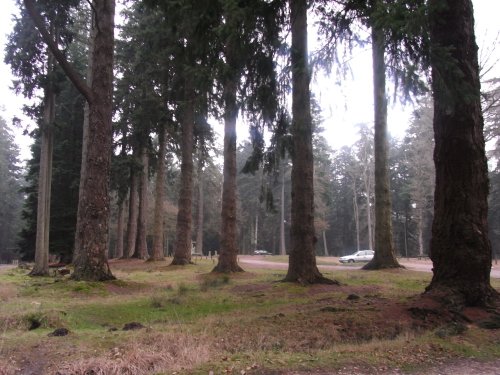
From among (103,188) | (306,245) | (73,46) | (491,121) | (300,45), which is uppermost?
(73,46)

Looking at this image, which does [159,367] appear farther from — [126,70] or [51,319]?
[126,70]

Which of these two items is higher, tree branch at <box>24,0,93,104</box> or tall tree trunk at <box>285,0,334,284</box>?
tree branch at <box>24,0,93,104</box>

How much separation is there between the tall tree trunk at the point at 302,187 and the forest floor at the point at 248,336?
1805 mm

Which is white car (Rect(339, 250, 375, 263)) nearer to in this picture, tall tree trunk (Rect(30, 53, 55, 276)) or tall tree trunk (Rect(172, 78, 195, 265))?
tall tree trunk (Rect(172, 78, 195, 265))

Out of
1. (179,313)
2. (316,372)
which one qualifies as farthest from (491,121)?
(316,372)

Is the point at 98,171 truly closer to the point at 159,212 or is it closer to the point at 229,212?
the point at 229,212

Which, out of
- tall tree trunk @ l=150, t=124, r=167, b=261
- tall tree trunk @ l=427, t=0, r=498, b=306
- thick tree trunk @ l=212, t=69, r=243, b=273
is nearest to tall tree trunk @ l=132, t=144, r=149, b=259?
tall tree trunk @ l=150, t=124, r=167, b=261

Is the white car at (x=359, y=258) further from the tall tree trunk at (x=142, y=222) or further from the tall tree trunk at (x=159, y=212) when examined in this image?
the tall tree trunk at (x=159, y=212)

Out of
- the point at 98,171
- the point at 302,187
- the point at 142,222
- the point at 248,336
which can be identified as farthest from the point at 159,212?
the point at 248,336

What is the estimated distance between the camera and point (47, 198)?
18.1 metres

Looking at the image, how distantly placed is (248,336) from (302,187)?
Result: 270 inches

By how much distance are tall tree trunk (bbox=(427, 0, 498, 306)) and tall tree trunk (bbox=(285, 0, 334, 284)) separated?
4.92m

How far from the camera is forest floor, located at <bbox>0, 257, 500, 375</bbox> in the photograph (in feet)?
16.4

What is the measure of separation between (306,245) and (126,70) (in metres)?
21.8
